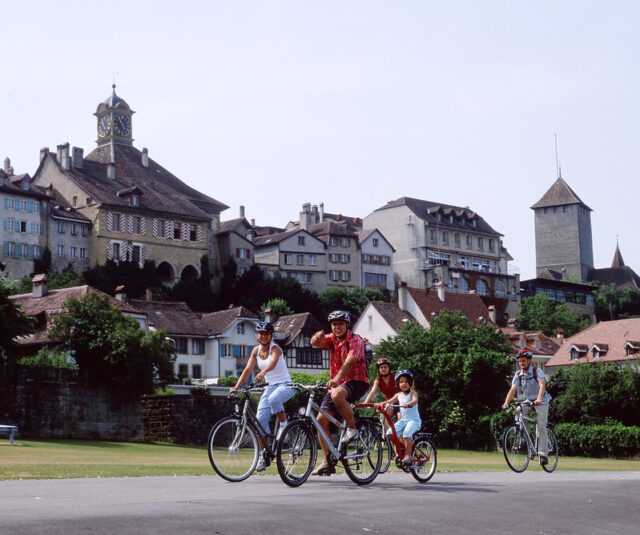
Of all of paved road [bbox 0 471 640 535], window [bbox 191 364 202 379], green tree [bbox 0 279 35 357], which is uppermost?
green tree [bbox 0 279 35 357]

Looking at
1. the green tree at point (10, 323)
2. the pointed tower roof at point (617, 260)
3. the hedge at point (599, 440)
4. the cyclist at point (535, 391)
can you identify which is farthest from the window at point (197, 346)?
the pointed tower roof at point (617, 260)

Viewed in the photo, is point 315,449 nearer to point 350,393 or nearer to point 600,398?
point 350,393

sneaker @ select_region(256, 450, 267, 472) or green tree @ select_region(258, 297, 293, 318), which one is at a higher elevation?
green tree @ select_region(258, 297, 293, 318)

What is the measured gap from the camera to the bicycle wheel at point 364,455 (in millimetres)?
13797

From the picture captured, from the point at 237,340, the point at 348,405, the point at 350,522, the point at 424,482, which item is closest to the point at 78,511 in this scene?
the point at 350,522

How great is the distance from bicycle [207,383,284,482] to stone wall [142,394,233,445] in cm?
4158

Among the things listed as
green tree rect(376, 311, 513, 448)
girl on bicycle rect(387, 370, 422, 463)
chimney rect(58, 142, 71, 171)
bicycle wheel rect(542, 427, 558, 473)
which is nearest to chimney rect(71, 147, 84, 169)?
chimney rect(58, 142, 71, 171)

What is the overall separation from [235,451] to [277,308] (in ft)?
317

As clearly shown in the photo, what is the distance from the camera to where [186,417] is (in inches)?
2184

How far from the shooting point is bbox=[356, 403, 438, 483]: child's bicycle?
48.7ft

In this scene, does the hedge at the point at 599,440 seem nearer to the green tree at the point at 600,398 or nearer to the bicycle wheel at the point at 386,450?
the green tree at the point at 600,398

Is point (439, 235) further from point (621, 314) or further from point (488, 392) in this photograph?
point (488, 392)

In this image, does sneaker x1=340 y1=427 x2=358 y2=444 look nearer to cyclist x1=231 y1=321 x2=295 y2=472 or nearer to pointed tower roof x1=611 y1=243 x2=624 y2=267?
cyclist x1=231 y1=321 x2=295 y2=472

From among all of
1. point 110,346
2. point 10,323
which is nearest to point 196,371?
point 110,346
